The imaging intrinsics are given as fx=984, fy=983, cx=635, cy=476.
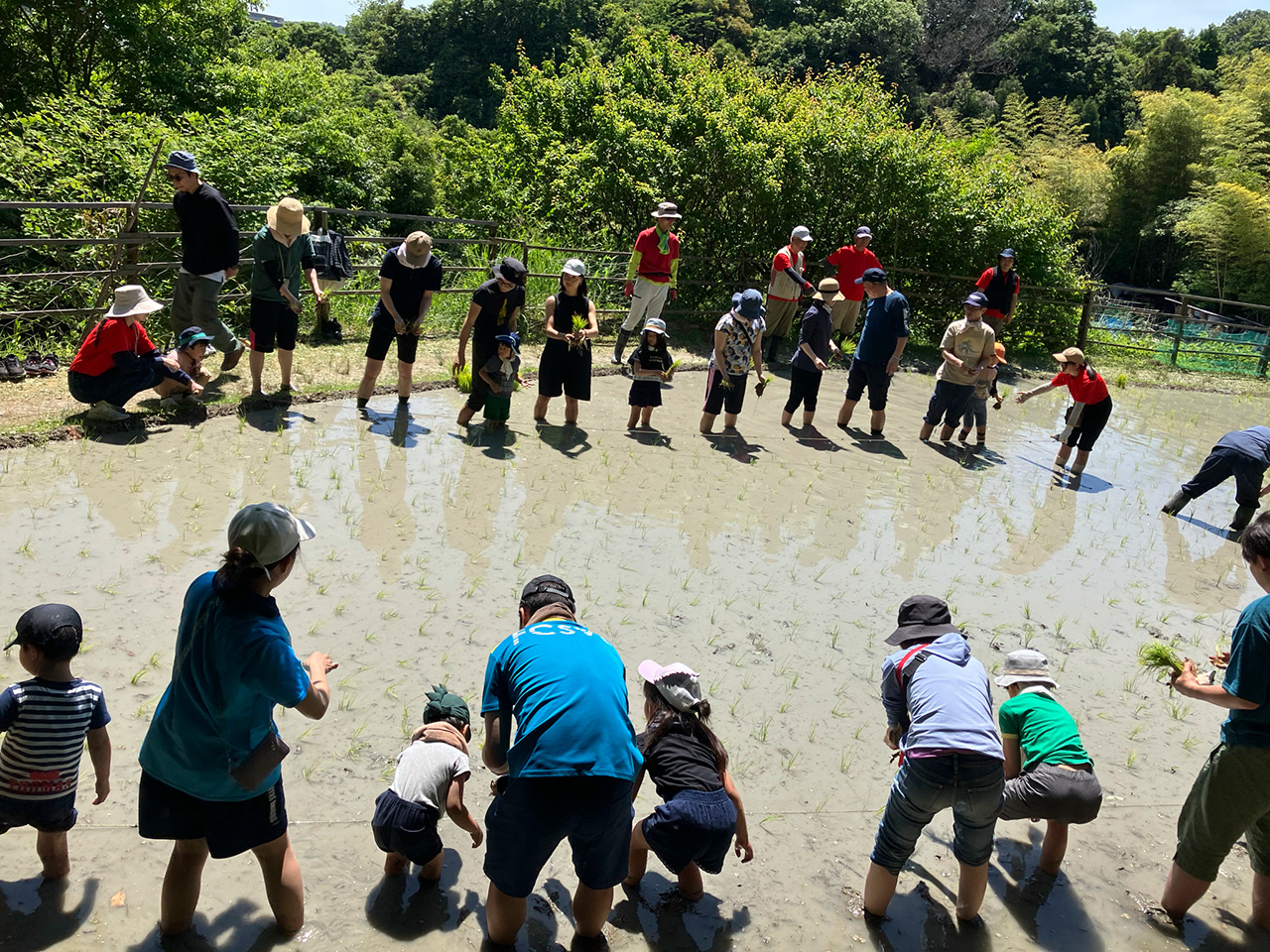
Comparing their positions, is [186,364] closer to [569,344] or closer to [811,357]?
[569,344]

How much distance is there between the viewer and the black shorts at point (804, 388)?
1041cm

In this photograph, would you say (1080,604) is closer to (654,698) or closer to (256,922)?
(654,698)

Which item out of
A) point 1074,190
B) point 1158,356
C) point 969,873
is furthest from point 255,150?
point 1074,190

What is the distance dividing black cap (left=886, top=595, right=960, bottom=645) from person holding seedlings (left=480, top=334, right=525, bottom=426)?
5.35 meters

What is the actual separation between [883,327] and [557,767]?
7.93 metres

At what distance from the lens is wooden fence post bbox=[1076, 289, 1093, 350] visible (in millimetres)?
16844

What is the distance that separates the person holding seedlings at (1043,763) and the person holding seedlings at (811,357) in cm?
622

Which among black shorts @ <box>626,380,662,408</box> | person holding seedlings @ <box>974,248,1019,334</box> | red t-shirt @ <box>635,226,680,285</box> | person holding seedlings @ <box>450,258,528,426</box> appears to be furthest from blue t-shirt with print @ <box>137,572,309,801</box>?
person holding seedlings @ <box>974,248,1019,334</box>

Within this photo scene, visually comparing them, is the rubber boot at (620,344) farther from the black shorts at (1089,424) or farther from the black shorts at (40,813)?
the black shorts at (40,813)

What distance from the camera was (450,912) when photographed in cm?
363

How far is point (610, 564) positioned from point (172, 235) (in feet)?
20.3

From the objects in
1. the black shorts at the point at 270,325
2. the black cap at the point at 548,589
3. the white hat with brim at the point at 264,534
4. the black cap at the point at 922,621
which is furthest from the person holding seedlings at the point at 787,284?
the white hat with brim at the point at 264,534

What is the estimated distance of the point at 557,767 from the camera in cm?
308

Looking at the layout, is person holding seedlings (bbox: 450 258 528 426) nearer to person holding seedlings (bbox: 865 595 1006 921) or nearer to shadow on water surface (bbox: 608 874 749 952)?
person holding seedlings (bbox: 865 595 1006 921)
